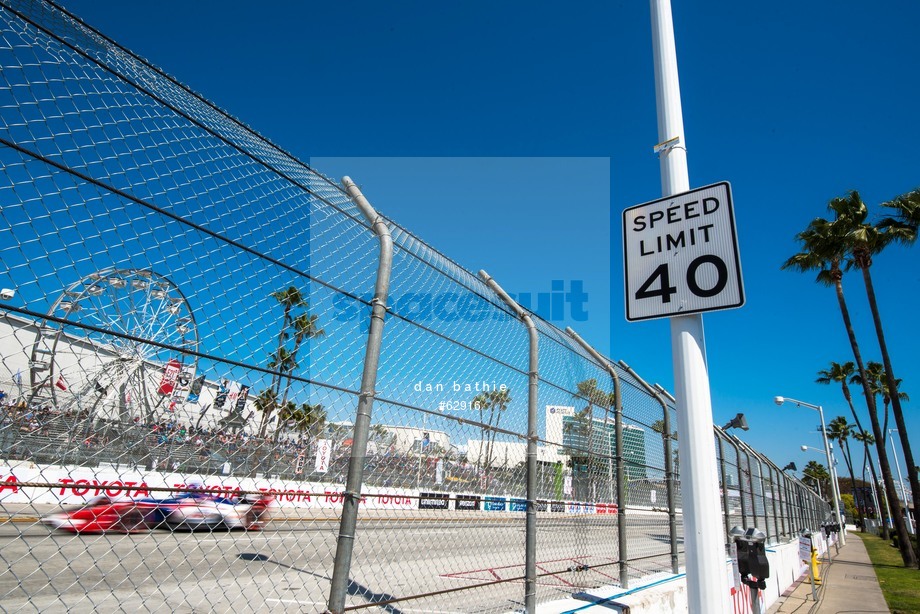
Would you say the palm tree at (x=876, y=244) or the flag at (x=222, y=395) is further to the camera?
the palm tree at (x=876, y=244)

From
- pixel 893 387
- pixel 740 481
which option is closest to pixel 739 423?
pixel 740 481

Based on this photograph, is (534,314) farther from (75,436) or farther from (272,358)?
(75,436)

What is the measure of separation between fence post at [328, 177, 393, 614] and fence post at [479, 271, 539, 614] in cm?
149

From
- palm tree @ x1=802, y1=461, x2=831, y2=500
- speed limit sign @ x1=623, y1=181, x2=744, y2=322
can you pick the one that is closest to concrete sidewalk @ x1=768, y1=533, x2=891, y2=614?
speed limit sign @ x1=623, y1=181, x2=744, y2=322

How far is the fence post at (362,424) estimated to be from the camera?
8.61 feet

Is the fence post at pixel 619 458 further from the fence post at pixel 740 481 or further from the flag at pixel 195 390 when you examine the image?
the fence post at pixel 740 481

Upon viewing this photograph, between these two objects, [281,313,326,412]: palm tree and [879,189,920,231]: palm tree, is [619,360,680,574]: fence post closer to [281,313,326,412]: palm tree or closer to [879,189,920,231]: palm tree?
[281,313,326,412]: palm tree

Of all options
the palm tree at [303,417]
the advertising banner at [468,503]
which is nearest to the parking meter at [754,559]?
the advertising banner at [468,503]

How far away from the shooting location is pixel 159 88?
2.64 metres

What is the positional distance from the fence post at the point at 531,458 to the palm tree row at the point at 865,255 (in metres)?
20.8

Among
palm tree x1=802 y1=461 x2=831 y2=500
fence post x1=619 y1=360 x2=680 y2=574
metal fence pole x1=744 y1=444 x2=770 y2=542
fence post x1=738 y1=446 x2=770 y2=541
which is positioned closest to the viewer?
fence post x1=619 y1=360 x2=680 y2=574

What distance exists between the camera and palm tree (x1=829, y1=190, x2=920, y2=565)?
20188 mm

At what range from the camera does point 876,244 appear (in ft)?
71.0

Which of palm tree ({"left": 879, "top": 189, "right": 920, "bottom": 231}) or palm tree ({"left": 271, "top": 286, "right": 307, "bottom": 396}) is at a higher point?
palm tree ({"left": 879, "top": 189, "right": 920, "bottom": 231})
